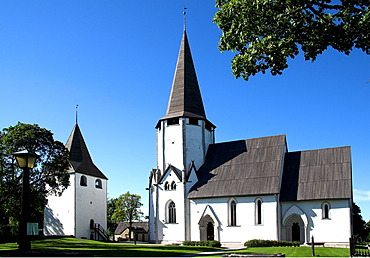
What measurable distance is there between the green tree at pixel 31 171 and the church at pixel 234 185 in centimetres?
1177

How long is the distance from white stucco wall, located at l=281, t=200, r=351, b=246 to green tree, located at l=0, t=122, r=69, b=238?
66.2 ft

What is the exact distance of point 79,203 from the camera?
146ft

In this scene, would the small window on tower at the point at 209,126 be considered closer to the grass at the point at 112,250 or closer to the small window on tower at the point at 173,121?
the small window on tower at the point at 173,121

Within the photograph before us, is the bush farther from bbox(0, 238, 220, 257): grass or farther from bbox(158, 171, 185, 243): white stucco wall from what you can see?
bbox(158, 171, 185, 243): white stucco wall

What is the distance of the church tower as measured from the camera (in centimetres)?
4031

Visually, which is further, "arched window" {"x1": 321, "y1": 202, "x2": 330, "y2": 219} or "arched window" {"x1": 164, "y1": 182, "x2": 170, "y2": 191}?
"arched window" {"x1": 164, "y1": 182, "x2": 170, "y2": 191}

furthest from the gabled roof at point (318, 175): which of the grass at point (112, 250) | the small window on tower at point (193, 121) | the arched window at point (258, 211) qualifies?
the small window on tower at point (193, 121)

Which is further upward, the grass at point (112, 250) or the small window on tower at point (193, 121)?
the small window on tower at point (193, 121)

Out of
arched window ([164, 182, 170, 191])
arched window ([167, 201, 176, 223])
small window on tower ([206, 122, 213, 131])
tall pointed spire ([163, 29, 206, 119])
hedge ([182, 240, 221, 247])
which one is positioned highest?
tall pointed spire ([163, 29, 206, 119])

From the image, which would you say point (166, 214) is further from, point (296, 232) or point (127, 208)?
point (127, 208)

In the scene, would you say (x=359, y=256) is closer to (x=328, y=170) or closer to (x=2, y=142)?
(x=328, y=170)

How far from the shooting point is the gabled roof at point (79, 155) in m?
45.7

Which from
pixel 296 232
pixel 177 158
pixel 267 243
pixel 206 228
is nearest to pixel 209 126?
pixel 177 158

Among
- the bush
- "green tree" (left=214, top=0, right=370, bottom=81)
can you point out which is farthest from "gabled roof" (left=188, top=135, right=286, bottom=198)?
"green tree" (left=214, top=0, right=370, bottom=81)
